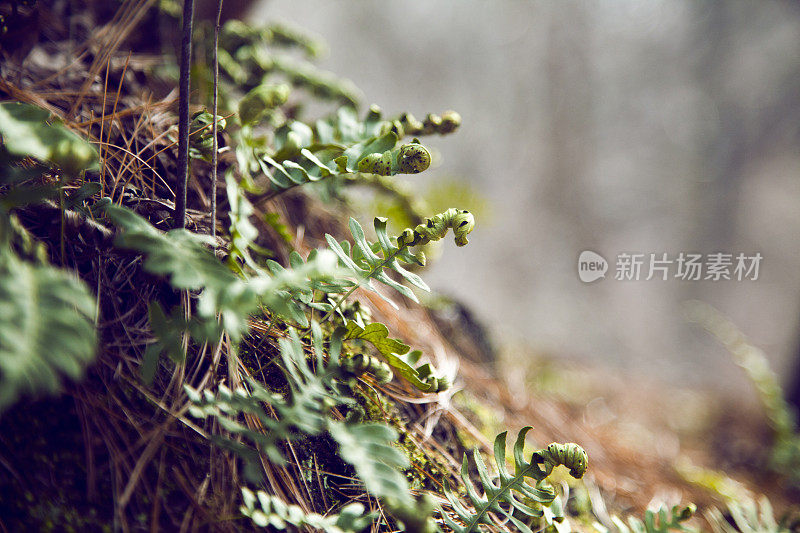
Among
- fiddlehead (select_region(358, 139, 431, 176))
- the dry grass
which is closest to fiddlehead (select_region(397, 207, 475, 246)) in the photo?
fiddlehead (select_region(358, 139, 431, 176))

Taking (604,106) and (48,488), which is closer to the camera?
(48,488)

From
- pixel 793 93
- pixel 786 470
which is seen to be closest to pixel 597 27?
pixel 793 93

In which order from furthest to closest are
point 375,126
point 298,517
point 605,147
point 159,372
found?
1. point 605,147
2. point 375,126
3. point 159,372
4. point 298,517

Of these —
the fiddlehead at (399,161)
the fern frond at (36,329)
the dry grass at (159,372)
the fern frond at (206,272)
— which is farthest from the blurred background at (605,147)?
the fern frond at (36,329)

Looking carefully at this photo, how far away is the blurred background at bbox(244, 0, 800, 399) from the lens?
16.3 feet

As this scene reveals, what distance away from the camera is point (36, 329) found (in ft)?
1.49

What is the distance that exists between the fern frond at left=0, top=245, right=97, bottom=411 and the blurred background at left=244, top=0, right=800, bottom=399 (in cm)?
471

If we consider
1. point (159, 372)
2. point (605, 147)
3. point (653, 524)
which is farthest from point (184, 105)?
point (605, 147)

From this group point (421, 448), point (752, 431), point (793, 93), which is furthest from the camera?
point (793, 93)

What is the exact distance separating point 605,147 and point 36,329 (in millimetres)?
6184

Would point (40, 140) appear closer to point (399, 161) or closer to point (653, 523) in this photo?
point (399, 161)

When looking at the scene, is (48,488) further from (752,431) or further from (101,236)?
(752,431)

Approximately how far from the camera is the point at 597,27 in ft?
17.8

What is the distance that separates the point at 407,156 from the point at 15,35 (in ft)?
3.70
